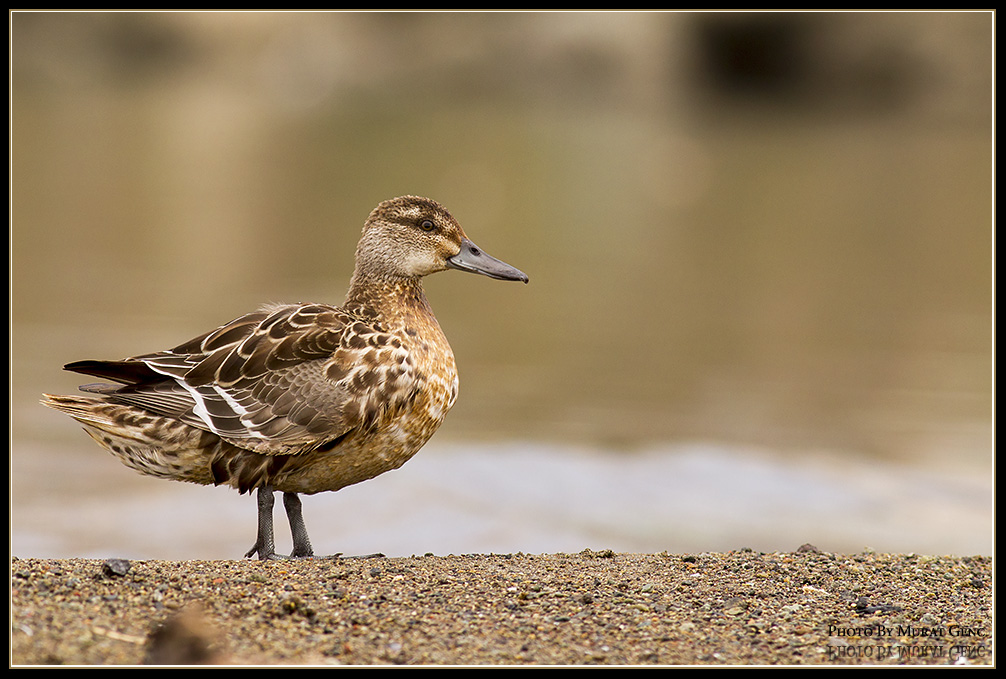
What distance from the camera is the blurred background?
8.73 m

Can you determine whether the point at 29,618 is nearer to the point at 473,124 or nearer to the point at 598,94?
the point at 473,124

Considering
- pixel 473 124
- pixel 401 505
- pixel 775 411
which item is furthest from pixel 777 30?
pixel 401 505

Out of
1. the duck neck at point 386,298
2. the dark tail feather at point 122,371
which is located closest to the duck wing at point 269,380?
the dark tail feather at point 122,371

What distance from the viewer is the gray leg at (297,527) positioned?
5949 millimetres

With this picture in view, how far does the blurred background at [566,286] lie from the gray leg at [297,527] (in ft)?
6.15

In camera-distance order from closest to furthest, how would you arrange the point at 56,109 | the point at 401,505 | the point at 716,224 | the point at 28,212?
the point at 401,505, the point at 28,212, the point at 716,224, the point at 56,109

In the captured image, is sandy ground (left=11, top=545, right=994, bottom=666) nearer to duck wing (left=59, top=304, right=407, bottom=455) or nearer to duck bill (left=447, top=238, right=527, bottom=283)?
duck wing (left=59, top=304, right=407, bottom=455)

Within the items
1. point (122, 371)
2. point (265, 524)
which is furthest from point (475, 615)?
point (122, 371)

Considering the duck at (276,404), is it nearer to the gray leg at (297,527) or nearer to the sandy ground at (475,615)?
the gray leg at (297,527)

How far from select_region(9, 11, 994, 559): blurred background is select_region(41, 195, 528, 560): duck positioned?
6.82 feet

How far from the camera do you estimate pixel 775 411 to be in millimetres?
11820

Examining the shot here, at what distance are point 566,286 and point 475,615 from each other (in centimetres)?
1357

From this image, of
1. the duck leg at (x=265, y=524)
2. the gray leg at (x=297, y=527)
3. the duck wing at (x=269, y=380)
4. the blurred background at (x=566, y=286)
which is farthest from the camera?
the blurred background at (x=566, y=286)

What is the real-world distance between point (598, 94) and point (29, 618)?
2055 inches
